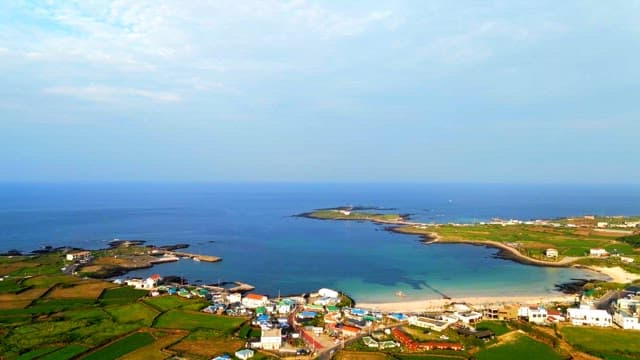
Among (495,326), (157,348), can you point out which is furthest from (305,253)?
(157,348)

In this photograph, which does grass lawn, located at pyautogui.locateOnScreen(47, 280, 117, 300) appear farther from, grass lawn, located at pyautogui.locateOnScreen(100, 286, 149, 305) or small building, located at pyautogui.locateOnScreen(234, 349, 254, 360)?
small building, located at pyautogui.locateOnScreen(234, 349, 254, 360)

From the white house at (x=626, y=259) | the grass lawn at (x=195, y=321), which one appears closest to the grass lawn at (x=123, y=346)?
the grass lawn at (x=195, y=321)

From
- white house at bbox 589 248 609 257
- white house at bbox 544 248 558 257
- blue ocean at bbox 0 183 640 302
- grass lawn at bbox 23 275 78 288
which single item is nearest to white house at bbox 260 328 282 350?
blue ocean at bbox 0 183 640 302

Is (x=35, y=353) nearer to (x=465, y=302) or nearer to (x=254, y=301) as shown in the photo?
(x=254, y=301)

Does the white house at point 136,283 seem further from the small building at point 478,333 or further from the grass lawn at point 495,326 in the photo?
the grass lawn at point 495,326

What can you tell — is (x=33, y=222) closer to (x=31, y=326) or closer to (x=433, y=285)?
(x=31, y=326)

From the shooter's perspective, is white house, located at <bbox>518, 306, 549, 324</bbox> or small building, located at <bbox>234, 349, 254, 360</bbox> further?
white house, located at <bbox>518, 306, 549, 324</bbox>
